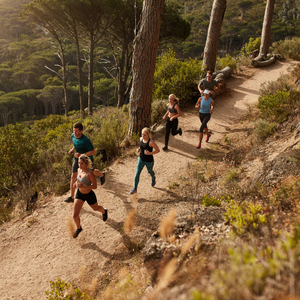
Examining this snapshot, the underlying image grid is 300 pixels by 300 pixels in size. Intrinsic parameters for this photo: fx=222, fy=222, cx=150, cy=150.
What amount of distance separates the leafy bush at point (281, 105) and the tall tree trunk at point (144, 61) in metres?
3.76

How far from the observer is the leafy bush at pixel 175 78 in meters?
10.2

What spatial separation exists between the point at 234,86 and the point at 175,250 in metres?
11.4

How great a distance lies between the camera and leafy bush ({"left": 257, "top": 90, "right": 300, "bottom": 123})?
5992mm

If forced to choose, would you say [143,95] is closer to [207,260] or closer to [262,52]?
[207,260]

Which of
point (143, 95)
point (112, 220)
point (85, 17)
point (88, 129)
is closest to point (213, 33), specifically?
point (143, 95)

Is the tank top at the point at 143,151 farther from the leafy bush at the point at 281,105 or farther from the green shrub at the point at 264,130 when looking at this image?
the leafy bush at the point at 281,105

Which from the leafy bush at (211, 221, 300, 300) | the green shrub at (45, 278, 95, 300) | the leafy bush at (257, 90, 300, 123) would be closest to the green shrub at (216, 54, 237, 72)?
the leafy bush at (257, 90, 300, 123)

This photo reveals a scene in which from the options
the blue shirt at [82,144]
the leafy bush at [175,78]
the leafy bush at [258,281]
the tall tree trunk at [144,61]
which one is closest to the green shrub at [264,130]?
the tall tree trunk at [144,61]

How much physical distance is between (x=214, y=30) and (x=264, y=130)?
7848 millimetres

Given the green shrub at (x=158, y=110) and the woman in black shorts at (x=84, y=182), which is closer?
the woman in black shorts at (x=84, y=182)

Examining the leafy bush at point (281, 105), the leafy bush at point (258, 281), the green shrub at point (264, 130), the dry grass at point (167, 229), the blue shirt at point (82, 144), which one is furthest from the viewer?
the leafy bush at point (281, 105)

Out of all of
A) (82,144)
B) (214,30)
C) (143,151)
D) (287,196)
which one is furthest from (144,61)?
(214,30)

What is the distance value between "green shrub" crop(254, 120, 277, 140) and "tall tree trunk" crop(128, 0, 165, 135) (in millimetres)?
3665

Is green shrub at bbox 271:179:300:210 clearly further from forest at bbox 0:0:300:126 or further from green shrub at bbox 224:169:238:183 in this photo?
forest at bbox 0:0:300:126
